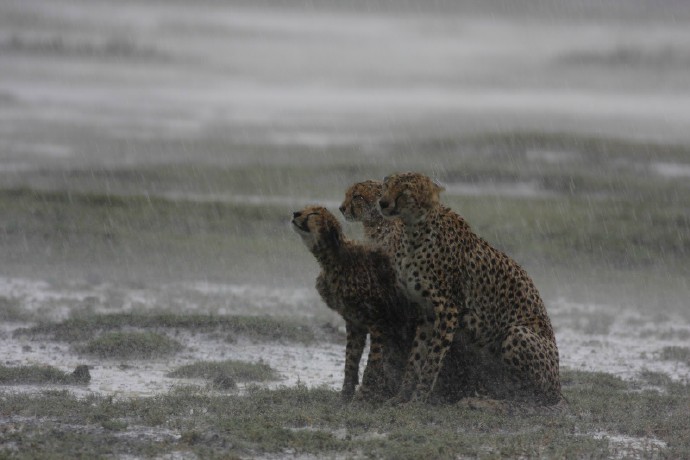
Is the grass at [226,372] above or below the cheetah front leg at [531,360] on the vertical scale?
below

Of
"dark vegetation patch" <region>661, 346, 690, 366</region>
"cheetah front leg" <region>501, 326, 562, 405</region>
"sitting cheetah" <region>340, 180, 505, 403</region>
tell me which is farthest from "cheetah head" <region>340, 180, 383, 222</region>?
"dark vegetation patch" <region>661, 346, 690, 366</region>

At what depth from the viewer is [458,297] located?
6.42m

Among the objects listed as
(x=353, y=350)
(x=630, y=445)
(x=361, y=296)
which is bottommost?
(x=630, y=445)

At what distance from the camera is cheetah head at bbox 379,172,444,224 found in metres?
6.24

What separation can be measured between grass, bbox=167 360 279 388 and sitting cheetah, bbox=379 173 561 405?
1705 millimetres

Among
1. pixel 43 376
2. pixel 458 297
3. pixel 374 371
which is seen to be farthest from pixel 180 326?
pixel 458 297

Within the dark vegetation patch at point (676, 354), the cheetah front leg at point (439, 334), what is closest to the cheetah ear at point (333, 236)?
the cheetah front leg at point (439, 334)

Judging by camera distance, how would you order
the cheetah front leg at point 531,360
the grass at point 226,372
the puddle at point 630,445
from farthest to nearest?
the grass at point 226,372 → the cheetah front leg at point 531,360 → the puddle at point 630,445

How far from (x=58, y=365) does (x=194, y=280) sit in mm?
4921

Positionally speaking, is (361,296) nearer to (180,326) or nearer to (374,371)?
(374,371)

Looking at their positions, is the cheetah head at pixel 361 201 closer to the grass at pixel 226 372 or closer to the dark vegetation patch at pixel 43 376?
the grass at pixel 226 372

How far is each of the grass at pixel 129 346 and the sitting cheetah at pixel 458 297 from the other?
9.25 ft

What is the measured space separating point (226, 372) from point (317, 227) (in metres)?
2.02

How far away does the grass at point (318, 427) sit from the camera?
5516mm
